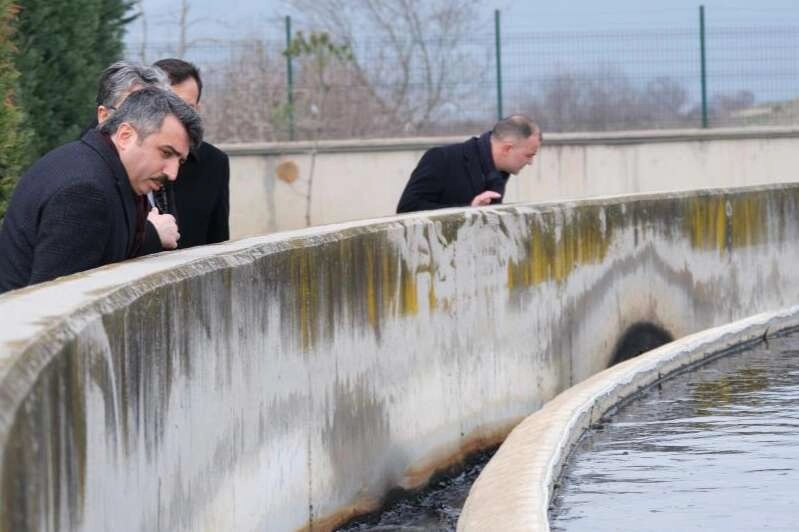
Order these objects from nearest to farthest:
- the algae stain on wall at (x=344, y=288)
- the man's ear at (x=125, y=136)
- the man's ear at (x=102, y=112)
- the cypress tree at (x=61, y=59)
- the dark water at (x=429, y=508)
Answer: the man's ear at (x=125, y=136) < the man's ear at (x=102, y=112) < the algae stain on wall at (x=344, y=288) < the dark water at (x=429, y=508) < the cypress tree at (x=61, y=59)

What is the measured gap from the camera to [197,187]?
23.6 ft

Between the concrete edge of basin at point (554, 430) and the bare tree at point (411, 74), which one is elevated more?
the bare tree at point (411, 74)

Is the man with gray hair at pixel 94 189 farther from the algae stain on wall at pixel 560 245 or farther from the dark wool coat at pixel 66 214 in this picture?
the algae stain on wall at pixel 560 245

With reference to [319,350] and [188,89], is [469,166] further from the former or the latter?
[319,350]

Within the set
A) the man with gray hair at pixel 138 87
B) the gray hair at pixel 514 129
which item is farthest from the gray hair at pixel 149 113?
the gray hair at pixel 514 129

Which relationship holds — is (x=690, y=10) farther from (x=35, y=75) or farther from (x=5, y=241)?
(x=5, y=241)

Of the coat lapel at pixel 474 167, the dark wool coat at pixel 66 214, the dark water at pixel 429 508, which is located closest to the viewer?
the dark wool coat at pixel 66 214

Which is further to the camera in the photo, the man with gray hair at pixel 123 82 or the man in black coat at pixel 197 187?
the man in black coat at pixel 197 187

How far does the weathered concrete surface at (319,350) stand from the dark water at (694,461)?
688mm

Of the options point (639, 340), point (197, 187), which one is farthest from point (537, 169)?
point (197, 187)

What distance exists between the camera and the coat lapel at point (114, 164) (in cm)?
507

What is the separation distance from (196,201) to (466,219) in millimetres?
1812

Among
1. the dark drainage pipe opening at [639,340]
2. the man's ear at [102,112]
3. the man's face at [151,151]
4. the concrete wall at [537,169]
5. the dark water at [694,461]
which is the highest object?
the man's ear at [102,112]

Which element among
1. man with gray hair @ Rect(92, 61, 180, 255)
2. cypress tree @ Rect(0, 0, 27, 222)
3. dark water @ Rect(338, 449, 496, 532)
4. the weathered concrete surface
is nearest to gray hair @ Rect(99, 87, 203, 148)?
the weathered concrete surface
